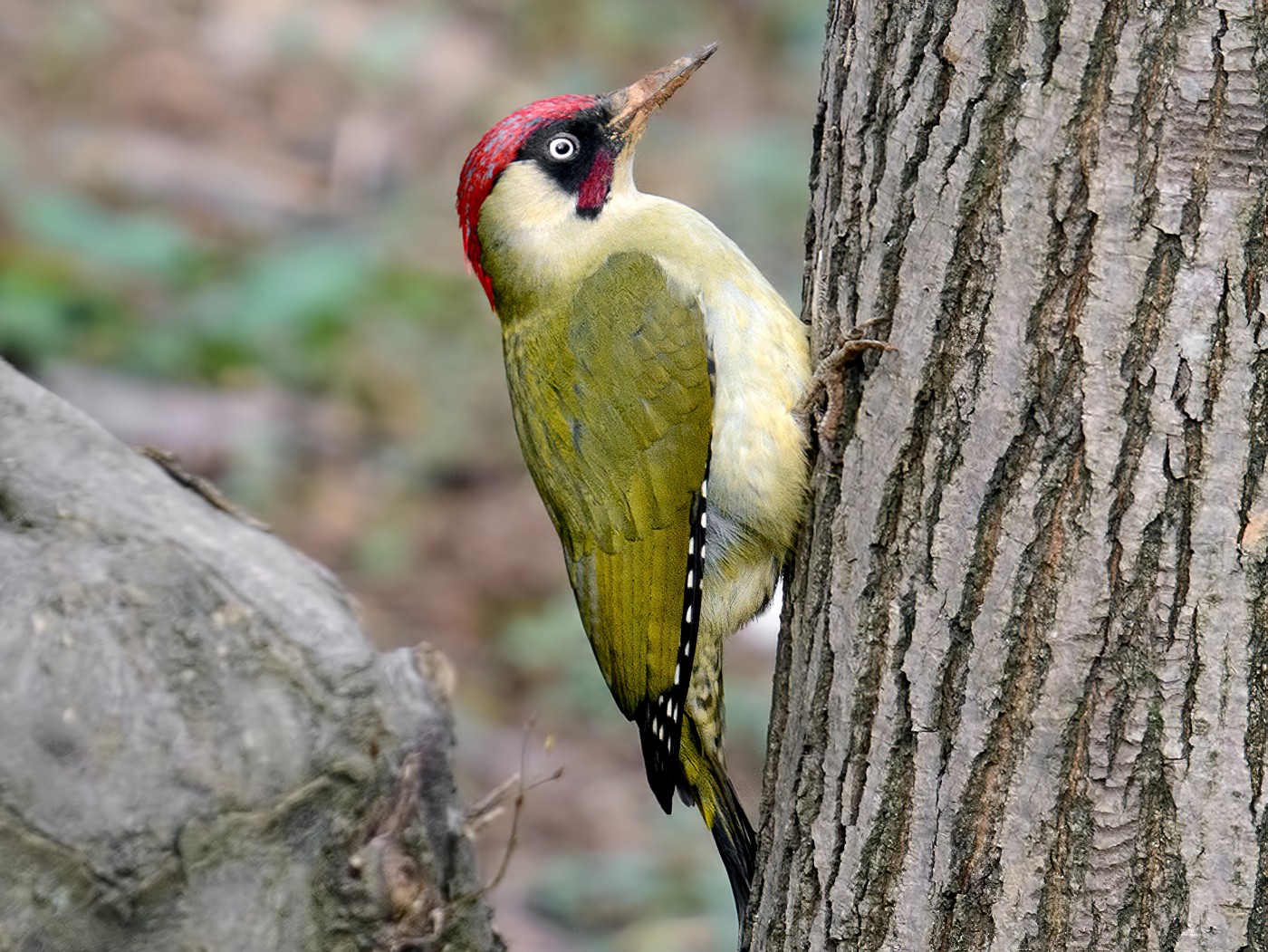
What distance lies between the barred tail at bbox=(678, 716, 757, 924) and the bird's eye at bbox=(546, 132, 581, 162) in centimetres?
123

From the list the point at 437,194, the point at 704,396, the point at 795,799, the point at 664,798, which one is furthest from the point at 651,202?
the point at 437,194

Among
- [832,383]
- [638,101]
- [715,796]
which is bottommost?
[715,796]

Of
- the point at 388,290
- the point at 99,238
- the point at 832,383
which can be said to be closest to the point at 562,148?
the point at 832,383

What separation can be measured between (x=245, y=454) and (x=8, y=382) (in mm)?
3342

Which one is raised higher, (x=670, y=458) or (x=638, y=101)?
(x=638, y=101)

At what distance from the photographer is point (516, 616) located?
563cm

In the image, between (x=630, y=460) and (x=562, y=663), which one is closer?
(x=630, y=460)

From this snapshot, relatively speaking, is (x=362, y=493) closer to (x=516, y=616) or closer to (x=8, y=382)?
(x=516, y=616)

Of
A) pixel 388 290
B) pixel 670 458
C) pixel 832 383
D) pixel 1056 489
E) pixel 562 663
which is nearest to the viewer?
pixel 1056 489

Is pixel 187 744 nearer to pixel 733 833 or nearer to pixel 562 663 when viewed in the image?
pixel 733 833

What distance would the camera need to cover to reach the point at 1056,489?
1964mm

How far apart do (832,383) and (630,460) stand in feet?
2.17

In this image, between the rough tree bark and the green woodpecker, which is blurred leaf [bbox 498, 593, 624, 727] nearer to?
the green woodpecker

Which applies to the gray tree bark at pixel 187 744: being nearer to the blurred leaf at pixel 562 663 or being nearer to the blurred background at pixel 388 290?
the blurred background at pixel 388 290
